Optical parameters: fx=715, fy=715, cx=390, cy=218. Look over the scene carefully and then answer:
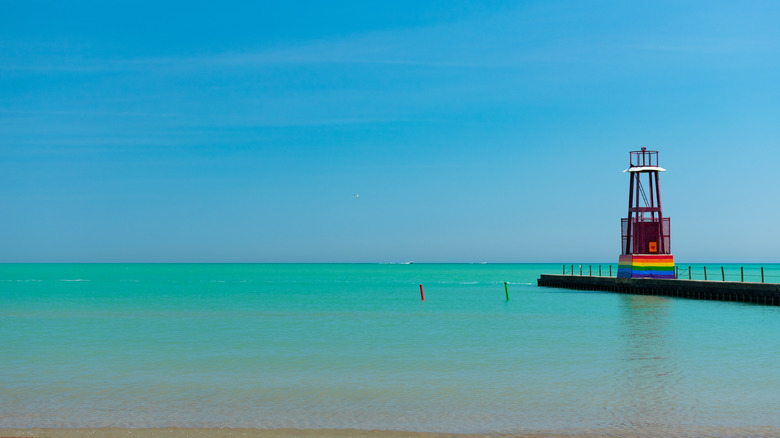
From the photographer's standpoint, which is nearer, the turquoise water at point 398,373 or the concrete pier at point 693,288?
the turquoise water at point 398,373

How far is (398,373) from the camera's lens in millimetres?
17141

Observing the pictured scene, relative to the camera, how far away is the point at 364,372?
17.3 m

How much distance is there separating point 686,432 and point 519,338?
1404 centimetres

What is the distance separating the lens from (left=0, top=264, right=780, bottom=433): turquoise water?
1227 cm

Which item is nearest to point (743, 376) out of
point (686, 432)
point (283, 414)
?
point (686, 432)

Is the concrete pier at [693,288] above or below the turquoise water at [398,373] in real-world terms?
above

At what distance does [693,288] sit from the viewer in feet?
146

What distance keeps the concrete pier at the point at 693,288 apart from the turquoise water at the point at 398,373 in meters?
6.02

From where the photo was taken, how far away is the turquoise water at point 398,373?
40.3ft

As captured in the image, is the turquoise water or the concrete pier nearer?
the turquoise water

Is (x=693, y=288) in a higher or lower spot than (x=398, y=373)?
higher

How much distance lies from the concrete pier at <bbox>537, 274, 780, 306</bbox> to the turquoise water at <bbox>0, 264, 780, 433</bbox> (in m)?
6.02

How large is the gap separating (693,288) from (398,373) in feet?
109

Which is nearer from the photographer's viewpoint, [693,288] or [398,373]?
[398,373]
